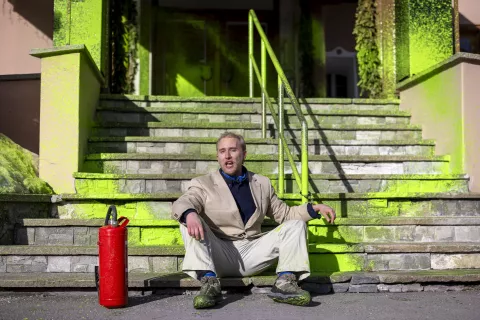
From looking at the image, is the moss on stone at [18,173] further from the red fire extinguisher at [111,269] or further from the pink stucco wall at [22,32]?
the pink stucco wall at [22,32]

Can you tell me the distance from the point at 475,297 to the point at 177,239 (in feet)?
5.98

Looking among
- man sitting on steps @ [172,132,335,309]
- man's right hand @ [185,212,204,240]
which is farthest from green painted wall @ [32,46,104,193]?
man's right hand @ [185,212,204,240]

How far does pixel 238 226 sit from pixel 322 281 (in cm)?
58

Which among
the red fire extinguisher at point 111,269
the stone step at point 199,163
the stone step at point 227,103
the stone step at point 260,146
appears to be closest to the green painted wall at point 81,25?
the stone step at point 227,103

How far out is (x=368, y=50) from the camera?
650 centimetres

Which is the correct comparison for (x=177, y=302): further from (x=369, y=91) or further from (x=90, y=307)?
(x=369, y=91)

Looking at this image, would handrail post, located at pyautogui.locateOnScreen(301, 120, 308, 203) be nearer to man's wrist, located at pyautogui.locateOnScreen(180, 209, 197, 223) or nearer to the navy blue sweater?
the navy blue sweater

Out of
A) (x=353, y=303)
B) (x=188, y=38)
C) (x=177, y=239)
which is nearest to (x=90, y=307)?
(x=177, y=239)

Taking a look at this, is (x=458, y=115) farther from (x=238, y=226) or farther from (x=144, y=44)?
(x=144, y=44)

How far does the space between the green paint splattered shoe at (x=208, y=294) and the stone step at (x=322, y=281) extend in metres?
0.20

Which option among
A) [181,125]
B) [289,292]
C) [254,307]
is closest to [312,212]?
[289,292]

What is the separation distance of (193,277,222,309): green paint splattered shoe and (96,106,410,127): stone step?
267 centimetres

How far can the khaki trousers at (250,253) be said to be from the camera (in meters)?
3.08

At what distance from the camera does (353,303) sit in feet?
10.0
